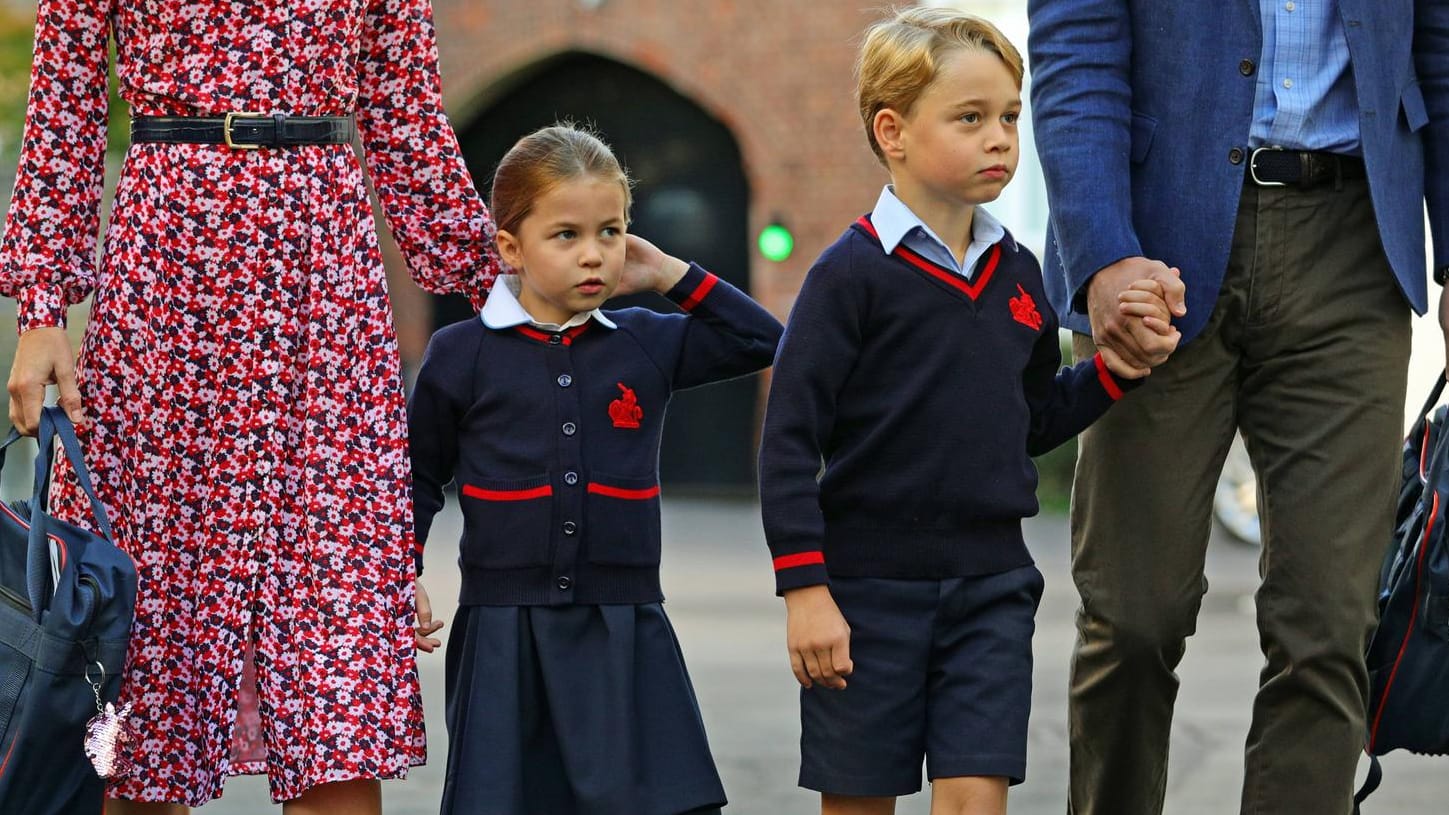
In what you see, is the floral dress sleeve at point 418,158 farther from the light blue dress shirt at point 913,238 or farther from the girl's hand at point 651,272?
the light blue dress shirt at point 913,238

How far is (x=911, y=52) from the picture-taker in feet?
11.5

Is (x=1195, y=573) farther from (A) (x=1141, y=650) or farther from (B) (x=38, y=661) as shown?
(B) (x=38, y=661)

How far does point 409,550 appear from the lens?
3.62 m

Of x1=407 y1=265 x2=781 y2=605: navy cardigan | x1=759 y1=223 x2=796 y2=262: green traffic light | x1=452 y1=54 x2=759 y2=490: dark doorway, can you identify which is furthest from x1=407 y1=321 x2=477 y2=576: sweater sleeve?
x1=452 y1=54 x2=759 y2=490: dark doorway

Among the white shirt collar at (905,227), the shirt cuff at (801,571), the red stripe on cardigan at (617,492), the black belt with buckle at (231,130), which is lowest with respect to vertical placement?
the shirt cuff at (801,571)

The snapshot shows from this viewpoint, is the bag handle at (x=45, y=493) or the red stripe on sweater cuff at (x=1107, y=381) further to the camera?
the red stripe on sweater cuff at (x=1107, y=381)

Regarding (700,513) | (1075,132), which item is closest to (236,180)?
(1075,132)

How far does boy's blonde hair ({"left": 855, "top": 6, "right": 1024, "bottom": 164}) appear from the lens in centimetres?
351

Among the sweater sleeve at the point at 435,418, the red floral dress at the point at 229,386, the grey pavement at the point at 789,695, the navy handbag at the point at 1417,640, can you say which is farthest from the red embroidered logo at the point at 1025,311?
the grey pavement at the point at 789,695

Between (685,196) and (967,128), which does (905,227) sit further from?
(685,196)

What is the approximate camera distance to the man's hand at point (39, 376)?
337cm

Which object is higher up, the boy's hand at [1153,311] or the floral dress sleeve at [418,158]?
the floral dress sleeve at [418,158]

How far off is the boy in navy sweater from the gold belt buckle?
0.96 meters

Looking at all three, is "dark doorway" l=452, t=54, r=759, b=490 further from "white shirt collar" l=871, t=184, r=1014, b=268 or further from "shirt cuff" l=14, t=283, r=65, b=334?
"shirt cuff" l=14, t=283, r=65, b=334
